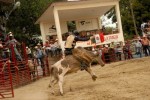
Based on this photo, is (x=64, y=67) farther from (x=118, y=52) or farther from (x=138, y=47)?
(x=138, y=47)

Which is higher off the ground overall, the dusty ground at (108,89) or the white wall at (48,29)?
the white wall at (48,29)

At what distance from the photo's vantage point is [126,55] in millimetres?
24719

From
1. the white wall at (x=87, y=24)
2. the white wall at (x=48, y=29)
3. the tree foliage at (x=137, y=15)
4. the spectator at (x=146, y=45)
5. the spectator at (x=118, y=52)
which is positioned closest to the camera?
the spectator at (x=146, y=45)

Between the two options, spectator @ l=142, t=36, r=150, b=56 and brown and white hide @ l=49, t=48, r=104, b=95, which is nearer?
brown and white hide @ l=49, t=48, r=104, b=95

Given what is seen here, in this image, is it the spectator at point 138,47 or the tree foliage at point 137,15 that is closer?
the spectator at point 138,47

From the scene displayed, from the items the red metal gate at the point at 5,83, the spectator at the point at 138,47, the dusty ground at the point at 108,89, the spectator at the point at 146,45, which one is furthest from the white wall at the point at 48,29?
the dusty ground at the point at 108,89

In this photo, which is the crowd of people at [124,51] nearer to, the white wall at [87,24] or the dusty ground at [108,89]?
the white wall at [87,24]

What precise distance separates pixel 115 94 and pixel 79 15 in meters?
19.3

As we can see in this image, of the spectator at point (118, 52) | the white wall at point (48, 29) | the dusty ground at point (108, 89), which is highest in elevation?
the white wall at point (48, 29)

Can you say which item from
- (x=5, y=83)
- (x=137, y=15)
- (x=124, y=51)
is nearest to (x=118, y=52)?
(x=124, y=51)

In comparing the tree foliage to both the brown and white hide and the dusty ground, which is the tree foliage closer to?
the dusty ground

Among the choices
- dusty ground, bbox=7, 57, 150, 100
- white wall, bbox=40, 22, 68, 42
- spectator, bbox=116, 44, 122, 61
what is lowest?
dusty ground, bbox=7, 57, 150, 100

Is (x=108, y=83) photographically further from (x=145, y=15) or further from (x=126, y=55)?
(x=145, y=15)

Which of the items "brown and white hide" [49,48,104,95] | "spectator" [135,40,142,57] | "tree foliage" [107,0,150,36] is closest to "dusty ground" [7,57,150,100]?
"brown and white hide" [49,48,104,95]
